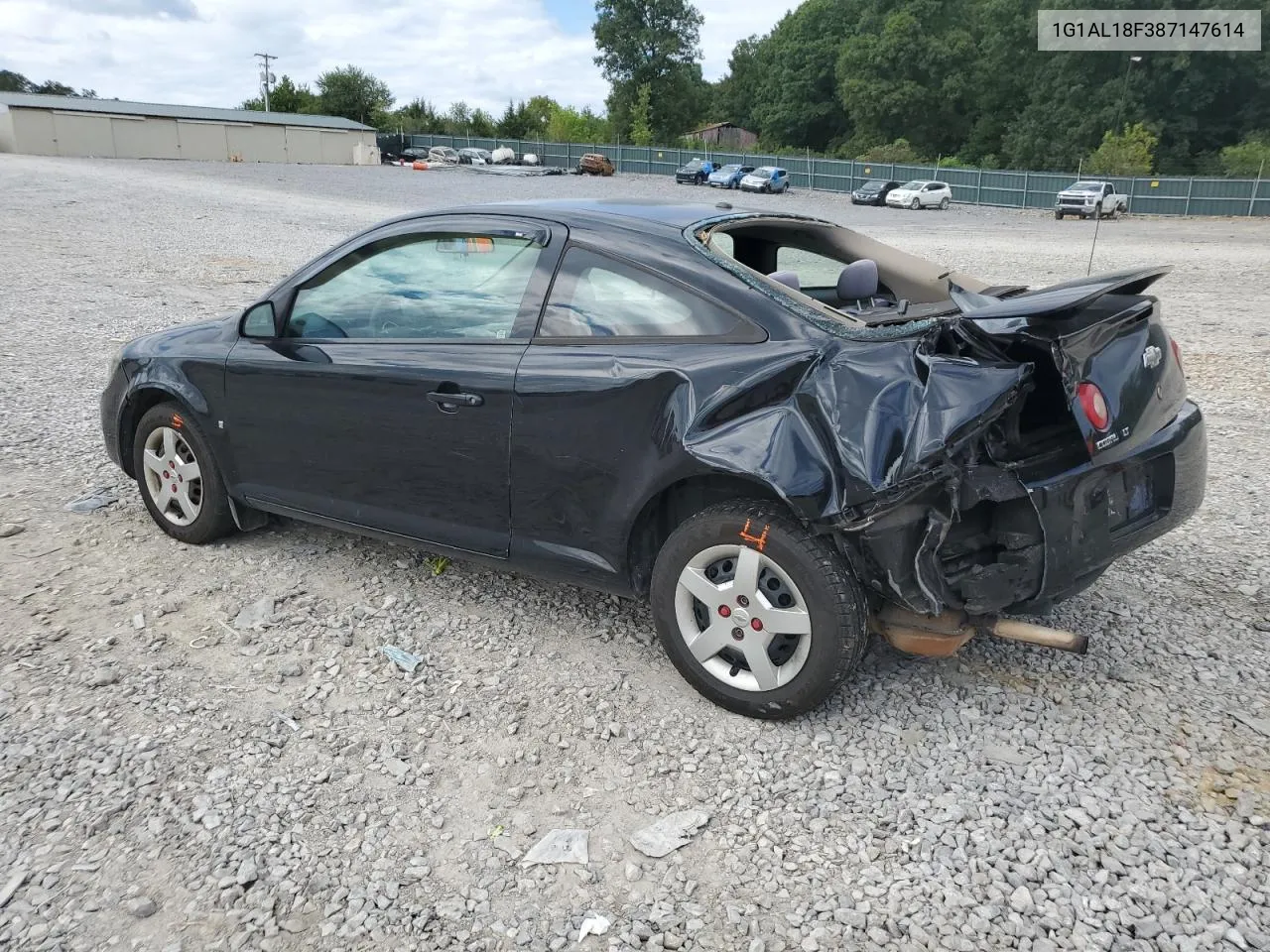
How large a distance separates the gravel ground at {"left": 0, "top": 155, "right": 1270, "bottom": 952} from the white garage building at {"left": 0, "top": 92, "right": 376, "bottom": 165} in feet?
207

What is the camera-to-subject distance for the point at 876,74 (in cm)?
7319

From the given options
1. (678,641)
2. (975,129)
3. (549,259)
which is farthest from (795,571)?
(975,129)

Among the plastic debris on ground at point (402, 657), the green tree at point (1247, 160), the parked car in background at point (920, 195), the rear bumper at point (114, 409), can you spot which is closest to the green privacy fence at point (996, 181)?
the green tree at point (1247, 160)

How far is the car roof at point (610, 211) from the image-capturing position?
12.1 ft

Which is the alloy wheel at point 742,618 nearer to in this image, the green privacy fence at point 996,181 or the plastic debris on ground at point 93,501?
the plastic debris on ground at point 93,501

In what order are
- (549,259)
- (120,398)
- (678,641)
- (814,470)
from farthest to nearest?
(120,398) → (549,259) → (678,641) → (814,470)

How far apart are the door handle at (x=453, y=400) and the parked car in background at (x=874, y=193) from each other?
40001mm

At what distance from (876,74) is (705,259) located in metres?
77.5

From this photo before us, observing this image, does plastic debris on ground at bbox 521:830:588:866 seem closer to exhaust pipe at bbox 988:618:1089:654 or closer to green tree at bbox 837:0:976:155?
exhaust pipe at bbox 988:618:1089:654

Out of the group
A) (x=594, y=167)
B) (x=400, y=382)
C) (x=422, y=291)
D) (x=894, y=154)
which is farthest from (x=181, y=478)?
(x=894, y=154)

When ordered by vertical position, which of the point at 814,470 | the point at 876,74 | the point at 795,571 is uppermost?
the point at 876,74

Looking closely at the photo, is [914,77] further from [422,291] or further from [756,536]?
[756,536]

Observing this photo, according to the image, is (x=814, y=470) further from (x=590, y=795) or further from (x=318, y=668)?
(x=318, y=668)

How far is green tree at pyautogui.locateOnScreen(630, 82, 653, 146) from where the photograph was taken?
255 ft
